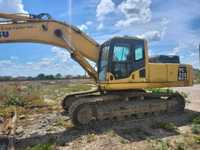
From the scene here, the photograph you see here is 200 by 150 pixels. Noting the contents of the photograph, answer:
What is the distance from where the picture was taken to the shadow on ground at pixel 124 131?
9.17 metres

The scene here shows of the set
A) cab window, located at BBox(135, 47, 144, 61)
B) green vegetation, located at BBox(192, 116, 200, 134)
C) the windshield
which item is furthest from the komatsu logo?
green vegetation, located at BBox(192, 116, 200, 134)

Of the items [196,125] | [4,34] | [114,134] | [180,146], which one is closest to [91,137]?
[114,134]

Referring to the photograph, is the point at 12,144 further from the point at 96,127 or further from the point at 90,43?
the point at 90,43

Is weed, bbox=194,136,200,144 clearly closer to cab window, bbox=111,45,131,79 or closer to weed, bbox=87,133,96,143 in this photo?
weed, bbox=87,133,96,143

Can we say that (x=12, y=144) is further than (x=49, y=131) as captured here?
No

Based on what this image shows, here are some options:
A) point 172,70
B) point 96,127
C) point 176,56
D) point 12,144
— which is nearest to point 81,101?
point 96,127

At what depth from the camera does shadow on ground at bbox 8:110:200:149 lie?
30.1ft

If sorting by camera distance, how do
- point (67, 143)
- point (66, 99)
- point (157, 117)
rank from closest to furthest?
point (67, 143)
point (157, 117)
point (66, 99)

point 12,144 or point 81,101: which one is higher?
point 81,101

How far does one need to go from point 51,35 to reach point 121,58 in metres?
2.63

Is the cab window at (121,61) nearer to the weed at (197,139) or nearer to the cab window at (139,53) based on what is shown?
the cab window at (139,53)

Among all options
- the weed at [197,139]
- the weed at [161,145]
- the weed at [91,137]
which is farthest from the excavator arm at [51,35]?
the weed at [197,139]

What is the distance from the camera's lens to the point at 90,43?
11.6 meters

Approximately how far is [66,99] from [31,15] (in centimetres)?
392
